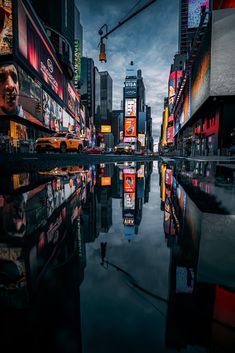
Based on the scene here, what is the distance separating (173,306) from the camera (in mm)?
856

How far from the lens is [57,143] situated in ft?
49.2

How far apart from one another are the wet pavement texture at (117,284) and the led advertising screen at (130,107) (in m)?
93.6

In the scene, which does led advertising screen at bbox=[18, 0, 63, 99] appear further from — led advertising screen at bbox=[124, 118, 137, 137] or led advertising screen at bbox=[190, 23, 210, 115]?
led advertising screen at bbox=[124, 118, 137, 137]

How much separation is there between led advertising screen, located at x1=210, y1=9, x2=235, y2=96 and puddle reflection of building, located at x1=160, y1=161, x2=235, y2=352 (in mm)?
28086

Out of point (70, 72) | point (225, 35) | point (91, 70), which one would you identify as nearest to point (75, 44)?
point (91, 70)

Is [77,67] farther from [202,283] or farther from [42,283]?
[202,283]

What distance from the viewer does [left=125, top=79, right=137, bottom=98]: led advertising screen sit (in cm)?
9344

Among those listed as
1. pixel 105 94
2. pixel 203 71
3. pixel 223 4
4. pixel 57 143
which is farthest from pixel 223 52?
pixel 105 94

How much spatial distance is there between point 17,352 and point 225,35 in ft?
107

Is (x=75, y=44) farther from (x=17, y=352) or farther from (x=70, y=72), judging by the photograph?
(x=17, y=352)

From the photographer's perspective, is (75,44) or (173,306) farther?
(75,44)

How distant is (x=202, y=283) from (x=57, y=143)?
49.7ft

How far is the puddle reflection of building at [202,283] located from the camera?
688mm

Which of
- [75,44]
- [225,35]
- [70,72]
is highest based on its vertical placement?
[75,44]
